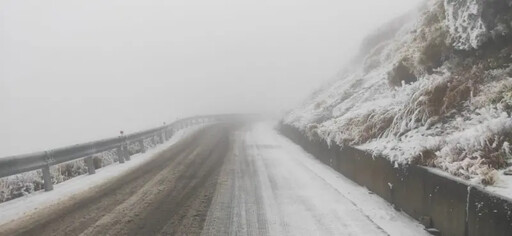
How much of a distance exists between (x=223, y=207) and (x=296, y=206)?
134cm

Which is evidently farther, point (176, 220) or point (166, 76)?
point (166, 76)

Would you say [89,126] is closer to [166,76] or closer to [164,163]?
[164,163]

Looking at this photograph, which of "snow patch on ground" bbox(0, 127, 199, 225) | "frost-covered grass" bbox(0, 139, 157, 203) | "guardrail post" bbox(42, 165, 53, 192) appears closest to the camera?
"snow patch on ground" bbox(0, 127, 199, 225)

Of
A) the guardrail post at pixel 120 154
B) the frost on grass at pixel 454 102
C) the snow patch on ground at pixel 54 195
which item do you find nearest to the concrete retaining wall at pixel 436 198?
the frost on grass at pixel 454 102

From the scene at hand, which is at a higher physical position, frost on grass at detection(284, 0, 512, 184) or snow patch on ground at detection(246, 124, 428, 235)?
frost on grass at detection(284, 0, 512, 184)

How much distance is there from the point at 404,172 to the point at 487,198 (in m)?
2.24

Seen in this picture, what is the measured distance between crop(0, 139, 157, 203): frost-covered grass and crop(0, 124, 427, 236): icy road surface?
1.88 m

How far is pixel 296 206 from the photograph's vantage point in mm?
7801

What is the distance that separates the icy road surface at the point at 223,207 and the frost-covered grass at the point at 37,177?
1.88 meters

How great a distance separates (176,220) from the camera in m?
6.73

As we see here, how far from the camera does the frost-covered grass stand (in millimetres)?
9516

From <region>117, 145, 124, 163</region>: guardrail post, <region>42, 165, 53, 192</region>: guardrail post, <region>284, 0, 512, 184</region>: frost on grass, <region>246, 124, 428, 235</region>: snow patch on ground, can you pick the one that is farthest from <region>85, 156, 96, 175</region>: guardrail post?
<region>284, 0, 512, 184</region>: frost on grass

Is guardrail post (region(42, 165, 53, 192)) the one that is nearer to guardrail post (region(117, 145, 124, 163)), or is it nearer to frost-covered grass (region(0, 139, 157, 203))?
frost-covered grass (region(0, 139, 157, 203))

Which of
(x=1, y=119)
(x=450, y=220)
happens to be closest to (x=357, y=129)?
(x=450, y=220)
